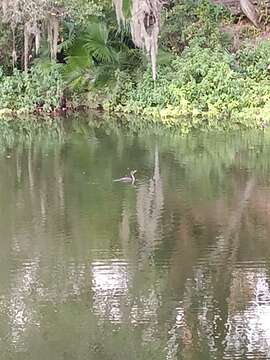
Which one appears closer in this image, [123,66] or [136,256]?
[136,256]

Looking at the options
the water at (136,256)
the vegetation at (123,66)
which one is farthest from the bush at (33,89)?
the water at (136,256)

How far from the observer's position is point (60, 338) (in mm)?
6613

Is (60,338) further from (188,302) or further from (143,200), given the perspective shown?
(143,200)

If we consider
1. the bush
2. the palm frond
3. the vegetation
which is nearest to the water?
the vegetation

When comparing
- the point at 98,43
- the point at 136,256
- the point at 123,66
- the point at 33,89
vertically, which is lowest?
the point at 136,256

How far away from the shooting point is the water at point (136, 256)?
659cm

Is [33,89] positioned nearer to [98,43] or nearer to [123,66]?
[98,43]

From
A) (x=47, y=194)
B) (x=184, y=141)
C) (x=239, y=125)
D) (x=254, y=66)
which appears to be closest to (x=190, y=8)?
(x=254, y=66)

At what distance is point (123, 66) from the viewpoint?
21.0 m

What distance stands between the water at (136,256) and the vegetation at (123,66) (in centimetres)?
535

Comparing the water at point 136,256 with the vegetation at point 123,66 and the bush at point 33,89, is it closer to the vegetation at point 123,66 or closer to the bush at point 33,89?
the vegetation at point 123,66

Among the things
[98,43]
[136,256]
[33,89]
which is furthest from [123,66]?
[136,256]

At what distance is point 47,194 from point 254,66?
10.8 metres

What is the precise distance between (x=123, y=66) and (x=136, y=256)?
12970mm
